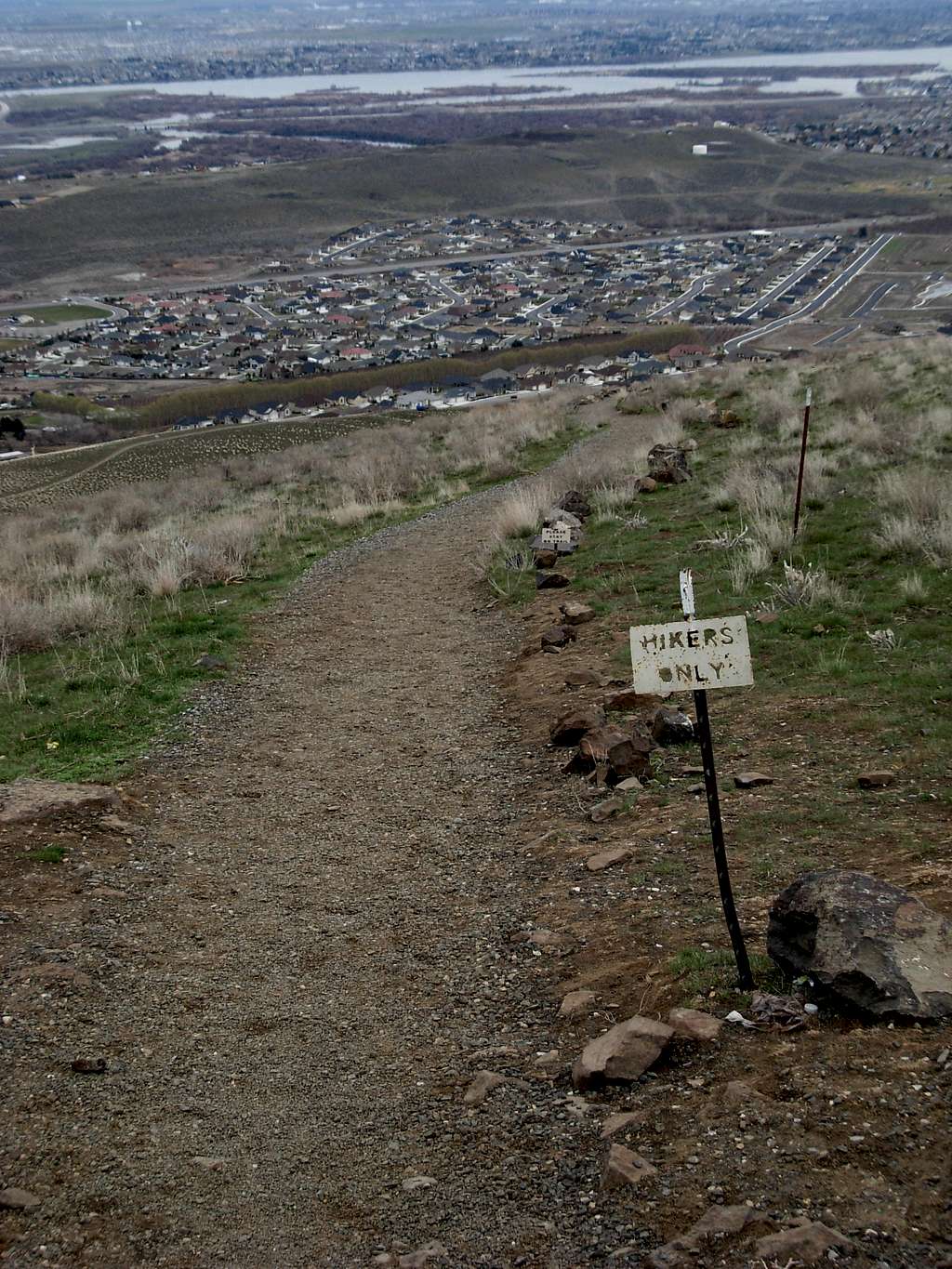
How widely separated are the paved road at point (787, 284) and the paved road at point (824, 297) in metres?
1.86

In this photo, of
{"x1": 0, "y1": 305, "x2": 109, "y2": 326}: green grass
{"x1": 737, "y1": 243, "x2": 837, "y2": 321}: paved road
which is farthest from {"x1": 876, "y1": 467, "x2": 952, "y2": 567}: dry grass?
{"x1": 0, "y1": 305, "x2": 109, "y2": 326}: green grass

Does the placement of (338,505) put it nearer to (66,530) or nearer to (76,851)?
(66,530)

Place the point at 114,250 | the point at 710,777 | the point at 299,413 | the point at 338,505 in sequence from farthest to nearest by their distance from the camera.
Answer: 1. the point at 114,250
2. the point at 299,413
3. the point at 338,505
4. the point at 710,777

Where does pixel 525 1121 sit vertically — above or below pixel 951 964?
below

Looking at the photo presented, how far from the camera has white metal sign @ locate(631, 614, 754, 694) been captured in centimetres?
480

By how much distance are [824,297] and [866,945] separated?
6298 cm

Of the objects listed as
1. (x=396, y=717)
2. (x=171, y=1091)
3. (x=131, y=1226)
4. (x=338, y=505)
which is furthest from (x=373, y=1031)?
(x=338, y=505)

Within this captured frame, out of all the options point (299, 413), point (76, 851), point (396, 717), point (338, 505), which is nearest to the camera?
point (76, 851)

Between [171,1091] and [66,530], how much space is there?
17.6 meters

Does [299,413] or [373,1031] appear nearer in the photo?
[373,1031]

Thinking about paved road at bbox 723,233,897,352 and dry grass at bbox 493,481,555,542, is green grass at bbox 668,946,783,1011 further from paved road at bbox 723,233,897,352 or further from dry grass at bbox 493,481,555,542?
paved road at bbox 723,233,897,352

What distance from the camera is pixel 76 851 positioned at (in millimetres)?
7207

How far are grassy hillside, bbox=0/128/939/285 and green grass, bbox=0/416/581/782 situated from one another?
75110mm

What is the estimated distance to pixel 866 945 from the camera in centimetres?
469
